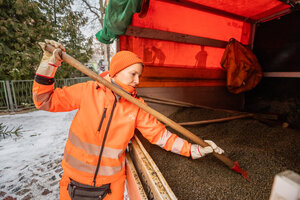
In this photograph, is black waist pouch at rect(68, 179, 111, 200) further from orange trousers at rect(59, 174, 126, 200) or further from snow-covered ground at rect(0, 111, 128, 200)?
snow-covered ground at rect(0, 111, 128, 200)

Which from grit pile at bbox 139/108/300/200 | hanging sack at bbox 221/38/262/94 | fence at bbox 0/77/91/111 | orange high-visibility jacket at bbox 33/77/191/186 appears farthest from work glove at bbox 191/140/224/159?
fence at bbox 0/77/91/111

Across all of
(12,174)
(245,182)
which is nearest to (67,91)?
(245,182)

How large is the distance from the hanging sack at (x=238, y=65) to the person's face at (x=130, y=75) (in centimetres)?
259

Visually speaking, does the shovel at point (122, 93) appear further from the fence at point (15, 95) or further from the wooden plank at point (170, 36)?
the fence at point (15, 95)

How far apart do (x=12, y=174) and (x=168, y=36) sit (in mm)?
3939

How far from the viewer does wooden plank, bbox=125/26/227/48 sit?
253 centimetres

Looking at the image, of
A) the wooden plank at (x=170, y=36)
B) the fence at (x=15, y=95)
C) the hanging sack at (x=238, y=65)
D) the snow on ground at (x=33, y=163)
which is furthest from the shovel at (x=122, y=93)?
the fence at (x=15, y=95)

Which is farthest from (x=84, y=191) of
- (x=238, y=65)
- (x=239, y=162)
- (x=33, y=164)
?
(x=238, y=65)

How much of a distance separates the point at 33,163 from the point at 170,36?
381 cm

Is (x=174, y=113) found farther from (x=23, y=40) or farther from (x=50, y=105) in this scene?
(x=23, y=40)

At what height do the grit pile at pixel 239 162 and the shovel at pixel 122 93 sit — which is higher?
the shovel at pixel 122 93

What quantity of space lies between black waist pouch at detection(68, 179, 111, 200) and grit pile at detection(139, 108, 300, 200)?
1.99ft

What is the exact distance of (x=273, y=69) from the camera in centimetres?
324

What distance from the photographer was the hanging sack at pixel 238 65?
298cm
